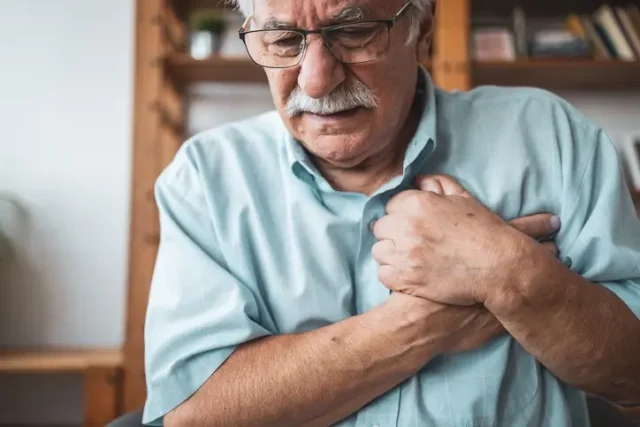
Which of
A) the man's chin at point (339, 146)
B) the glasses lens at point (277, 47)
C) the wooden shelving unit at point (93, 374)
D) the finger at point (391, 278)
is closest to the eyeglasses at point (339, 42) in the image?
the glasses lens at point (277, 47)

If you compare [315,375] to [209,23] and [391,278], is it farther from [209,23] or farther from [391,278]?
[209,23]

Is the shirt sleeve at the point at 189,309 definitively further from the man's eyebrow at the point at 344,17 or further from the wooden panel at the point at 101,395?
the wooden panel at the point at 101,395

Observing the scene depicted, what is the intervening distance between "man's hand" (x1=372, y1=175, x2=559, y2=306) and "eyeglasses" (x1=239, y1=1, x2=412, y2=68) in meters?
0.25

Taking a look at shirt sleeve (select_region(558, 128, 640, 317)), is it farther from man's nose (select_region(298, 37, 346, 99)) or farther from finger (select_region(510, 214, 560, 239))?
man's nose (select_region(298, 37, 346, 99))

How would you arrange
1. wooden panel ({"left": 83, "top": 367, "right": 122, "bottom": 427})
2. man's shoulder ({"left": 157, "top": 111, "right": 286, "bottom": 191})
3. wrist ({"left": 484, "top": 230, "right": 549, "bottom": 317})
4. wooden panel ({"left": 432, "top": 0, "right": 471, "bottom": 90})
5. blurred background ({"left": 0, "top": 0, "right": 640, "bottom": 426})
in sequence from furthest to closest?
blurred background ({"left": 0, "top": 0, "right": 640, "bottom": 426})
wooden panel ({"left": 432, "top": 0, "right": 471, "bottom": 90})
wooden panel ({"left": 83, "top": 367, "right": 122, "bottom": 427})
man's shoulder ({"left": 157, "top": 111, "right": 286, "bottom": 191})
wrist ({"left": 484, "top": 230, "right": 549, "bottom": 317})

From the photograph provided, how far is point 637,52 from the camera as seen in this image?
1.96 metres

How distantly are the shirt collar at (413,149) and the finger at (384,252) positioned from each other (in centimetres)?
15

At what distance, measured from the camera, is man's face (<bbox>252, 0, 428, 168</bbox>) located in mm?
812

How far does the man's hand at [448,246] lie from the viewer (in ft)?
2.43

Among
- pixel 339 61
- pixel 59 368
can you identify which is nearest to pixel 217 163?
pixel 339 61

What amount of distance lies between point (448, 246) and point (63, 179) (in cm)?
198

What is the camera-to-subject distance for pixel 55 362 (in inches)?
72.7

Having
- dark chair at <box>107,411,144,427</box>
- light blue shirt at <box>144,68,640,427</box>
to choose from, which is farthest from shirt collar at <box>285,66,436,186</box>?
dark chair at <box>107,411,144,427</box>

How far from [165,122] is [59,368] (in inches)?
38.7
